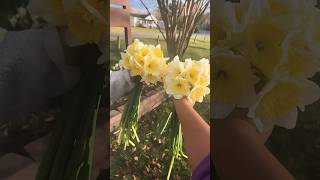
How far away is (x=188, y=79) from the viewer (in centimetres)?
87

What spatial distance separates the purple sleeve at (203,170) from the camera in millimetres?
822

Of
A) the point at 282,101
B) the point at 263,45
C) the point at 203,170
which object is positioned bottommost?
the point at 203,170

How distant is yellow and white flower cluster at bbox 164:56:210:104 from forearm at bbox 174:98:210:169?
0.02 metres

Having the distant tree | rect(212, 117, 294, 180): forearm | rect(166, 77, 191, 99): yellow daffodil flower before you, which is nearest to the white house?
the distant tree

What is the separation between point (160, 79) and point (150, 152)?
17 centimetres

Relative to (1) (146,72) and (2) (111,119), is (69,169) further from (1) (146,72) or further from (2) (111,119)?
(1) (146,72)

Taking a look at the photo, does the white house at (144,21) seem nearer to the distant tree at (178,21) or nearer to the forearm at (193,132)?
the distant tree at (178,21)

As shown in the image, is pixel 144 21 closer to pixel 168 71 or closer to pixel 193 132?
pixel 168 71

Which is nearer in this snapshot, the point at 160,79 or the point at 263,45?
the point at 263,45

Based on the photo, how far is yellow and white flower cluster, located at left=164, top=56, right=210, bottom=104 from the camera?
84 cm

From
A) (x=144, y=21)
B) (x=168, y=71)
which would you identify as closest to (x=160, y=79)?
(x=168, y=71)

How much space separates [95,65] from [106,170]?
0.82 feet

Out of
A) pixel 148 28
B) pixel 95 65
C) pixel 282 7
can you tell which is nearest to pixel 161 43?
pixel 148 28

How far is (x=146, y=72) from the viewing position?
87 cm
